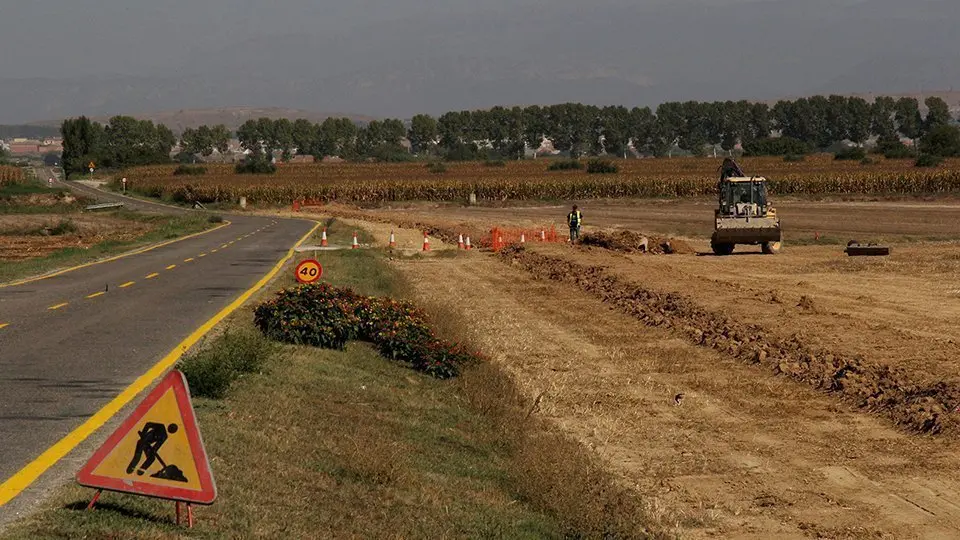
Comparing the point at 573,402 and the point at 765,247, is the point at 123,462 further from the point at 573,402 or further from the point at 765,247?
the point at 765,247

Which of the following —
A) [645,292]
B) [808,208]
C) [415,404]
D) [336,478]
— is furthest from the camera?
[808,208]

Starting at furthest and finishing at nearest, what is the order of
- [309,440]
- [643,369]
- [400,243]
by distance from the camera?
[400,243] → [643,369] → [309,440]

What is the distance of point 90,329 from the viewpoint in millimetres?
19062

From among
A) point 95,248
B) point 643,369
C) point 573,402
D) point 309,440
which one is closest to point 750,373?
point 643,369

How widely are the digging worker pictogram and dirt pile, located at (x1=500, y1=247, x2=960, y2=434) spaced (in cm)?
1074

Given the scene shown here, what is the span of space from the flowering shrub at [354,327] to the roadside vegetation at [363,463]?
45 centimetres

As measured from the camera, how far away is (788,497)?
12641 millimetres

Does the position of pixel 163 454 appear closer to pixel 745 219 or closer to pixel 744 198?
pixel 745 219

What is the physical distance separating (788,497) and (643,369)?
7.78 metres

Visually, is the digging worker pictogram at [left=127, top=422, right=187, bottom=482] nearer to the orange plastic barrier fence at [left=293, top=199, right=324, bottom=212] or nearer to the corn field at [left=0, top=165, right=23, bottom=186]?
the orange plastic barrier fence at [left=293, top=199, right=324, bottom=212]

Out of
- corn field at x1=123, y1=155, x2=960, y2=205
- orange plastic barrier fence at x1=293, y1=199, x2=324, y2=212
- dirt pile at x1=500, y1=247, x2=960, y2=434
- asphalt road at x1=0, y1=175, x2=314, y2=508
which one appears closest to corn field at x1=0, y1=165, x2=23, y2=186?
corn field at x1=123, y1=155, x2=960, y2=205

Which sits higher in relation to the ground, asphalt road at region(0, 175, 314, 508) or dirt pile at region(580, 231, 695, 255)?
asphalt road at region(0, 175, 314, 508)

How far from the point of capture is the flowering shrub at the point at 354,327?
18.4m

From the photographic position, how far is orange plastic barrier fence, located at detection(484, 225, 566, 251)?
49.7 m
